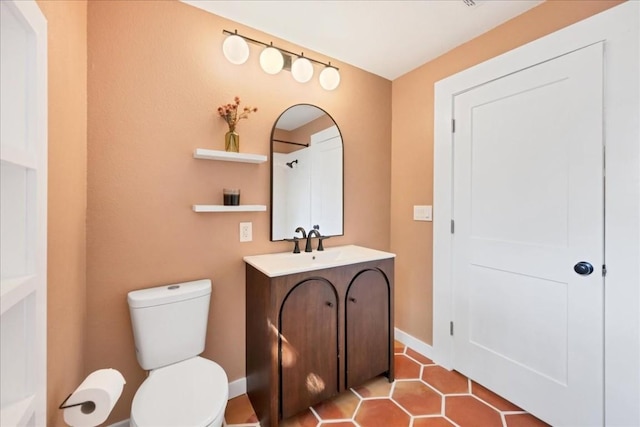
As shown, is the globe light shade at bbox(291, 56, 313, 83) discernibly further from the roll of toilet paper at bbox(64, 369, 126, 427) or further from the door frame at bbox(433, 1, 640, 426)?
the roll of toilet paper at bbox(64, 369, 126, 427)

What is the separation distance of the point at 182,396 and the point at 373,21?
2.35 meters

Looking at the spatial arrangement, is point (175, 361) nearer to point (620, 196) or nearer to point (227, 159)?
point (227, 159)

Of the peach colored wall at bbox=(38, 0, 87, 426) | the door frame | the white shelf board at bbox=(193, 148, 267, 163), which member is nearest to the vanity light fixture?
the white shelf board at bbox=(193, 148, 267, 163)

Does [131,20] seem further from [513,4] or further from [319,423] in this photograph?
[319,423]

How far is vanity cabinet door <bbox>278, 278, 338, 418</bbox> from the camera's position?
4.97ft

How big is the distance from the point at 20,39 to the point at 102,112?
72 cm

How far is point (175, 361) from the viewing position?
1447 mm

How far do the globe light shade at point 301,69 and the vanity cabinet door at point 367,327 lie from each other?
1431 mm

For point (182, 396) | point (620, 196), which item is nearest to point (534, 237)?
point (620, 196)

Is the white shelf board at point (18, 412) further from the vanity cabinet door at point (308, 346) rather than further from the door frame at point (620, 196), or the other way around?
the door frame at point (620, 196)

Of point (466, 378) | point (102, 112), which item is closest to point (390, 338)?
point (466, 378)

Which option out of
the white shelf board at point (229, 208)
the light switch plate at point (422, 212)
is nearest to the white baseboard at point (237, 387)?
the white shelf board at point (229, 208)

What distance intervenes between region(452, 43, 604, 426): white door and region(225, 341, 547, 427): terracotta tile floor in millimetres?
121

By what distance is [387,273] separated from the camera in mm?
1944
